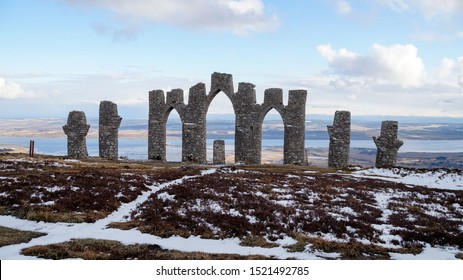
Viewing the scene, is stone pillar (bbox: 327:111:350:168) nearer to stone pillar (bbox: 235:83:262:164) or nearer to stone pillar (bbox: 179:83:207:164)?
stone pillar (bbox: 235:83:262:164)

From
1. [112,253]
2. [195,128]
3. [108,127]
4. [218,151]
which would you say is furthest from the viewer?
[195,128]

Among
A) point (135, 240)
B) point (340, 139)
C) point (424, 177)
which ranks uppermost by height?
point (340, 139)

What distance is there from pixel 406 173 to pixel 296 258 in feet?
114

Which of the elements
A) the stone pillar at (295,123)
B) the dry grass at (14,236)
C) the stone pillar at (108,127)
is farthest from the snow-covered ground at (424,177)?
the stone pillar at (108,127)

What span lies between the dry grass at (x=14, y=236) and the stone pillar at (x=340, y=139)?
4629cm

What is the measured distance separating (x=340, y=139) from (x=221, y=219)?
40913 mm

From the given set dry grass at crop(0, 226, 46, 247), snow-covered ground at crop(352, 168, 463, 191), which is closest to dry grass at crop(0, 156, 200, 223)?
dry grass at crop(0, 226, 46, 247)

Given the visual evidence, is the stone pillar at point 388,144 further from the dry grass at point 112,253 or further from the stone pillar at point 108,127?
the dry grass at point 112,253

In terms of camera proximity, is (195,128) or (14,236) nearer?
(14,236)

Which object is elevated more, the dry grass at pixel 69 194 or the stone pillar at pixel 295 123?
the stone pillar at pixel 295 123

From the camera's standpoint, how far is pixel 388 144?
2184 inches

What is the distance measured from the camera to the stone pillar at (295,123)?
195 feet

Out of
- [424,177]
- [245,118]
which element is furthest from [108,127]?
[424,177]

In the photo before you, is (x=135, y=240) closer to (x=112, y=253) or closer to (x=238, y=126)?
(x=112, y=253)
